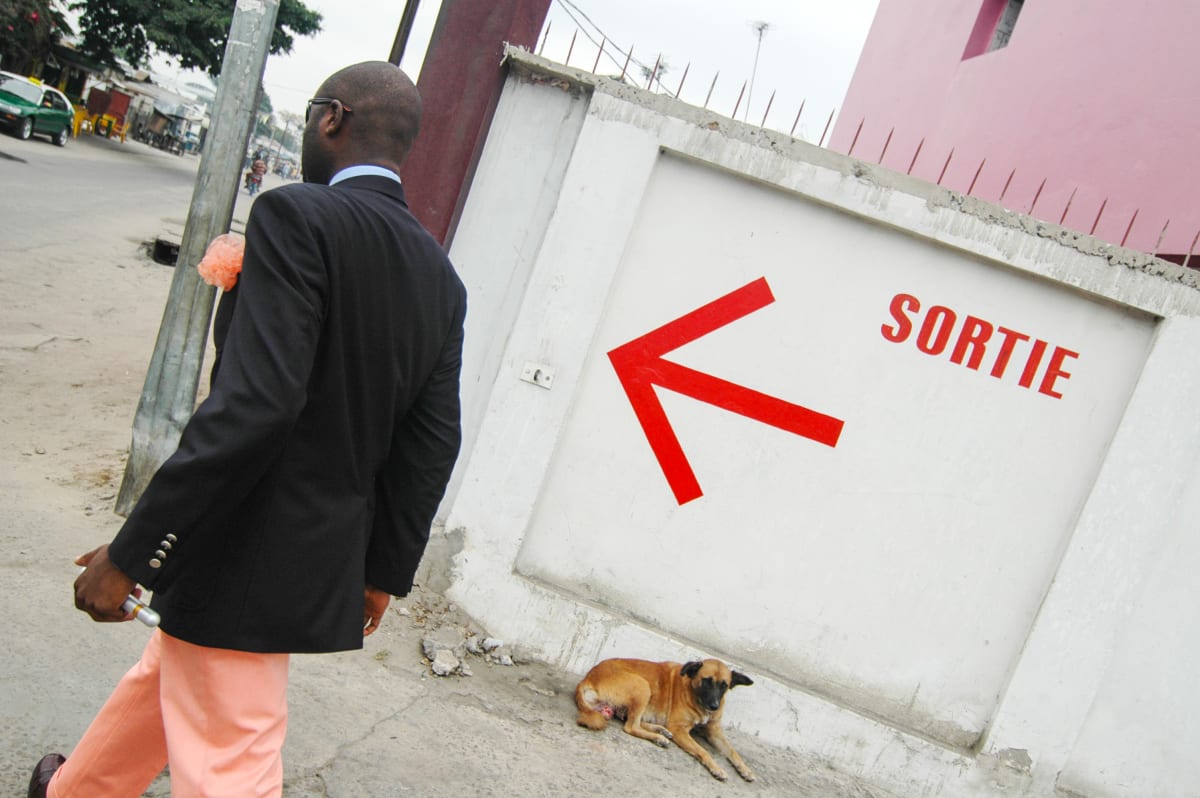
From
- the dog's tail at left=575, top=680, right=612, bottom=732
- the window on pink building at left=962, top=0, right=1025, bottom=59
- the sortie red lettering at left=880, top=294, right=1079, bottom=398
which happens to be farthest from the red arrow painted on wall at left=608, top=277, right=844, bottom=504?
the window on pink building at left=962, top=0, right=1025, bottom=59

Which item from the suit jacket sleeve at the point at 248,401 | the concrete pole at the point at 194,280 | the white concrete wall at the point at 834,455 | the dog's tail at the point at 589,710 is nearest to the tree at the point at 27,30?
the concrete pole at the point at 194,280

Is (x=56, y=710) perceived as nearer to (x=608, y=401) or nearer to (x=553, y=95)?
(x=608, y=401)

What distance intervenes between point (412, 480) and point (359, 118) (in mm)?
773

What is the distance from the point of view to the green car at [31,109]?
22.2 meters

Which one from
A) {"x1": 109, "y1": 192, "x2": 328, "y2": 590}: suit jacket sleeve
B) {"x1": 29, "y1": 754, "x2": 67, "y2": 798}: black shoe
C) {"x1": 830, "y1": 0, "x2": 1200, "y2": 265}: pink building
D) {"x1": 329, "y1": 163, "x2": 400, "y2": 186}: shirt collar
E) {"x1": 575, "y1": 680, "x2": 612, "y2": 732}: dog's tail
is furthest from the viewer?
{"x1": 830, "y1": 0, "x2": 1200, "y2": 265}: pink building

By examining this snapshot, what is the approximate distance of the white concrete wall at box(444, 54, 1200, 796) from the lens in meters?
3.89

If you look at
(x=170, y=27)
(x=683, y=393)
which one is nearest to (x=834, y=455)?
(x=683, y=393)

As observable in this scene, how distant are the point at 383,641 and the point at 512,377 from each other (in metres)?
1.21

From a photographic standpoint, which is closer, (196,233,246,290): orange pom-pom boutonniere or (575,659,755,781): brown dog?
(196,233,246,290): orange pom-pom boutonniere

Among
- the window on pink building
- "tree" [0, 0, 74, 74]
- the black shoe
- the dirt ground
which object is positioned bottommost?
the dirt ground

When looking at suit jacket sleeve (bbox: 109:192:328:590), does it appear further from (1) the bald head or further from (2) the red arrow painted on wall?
(2) the red arrow painted on wall

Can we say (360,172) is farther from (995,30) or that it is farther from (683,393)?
(995,30)

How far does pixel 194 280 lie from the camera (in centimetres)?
418

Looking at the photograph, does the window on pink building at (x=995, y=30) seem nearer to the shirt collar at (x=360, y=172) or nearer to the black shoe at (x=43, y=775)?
the shirt collar at (x=360, y=172)
